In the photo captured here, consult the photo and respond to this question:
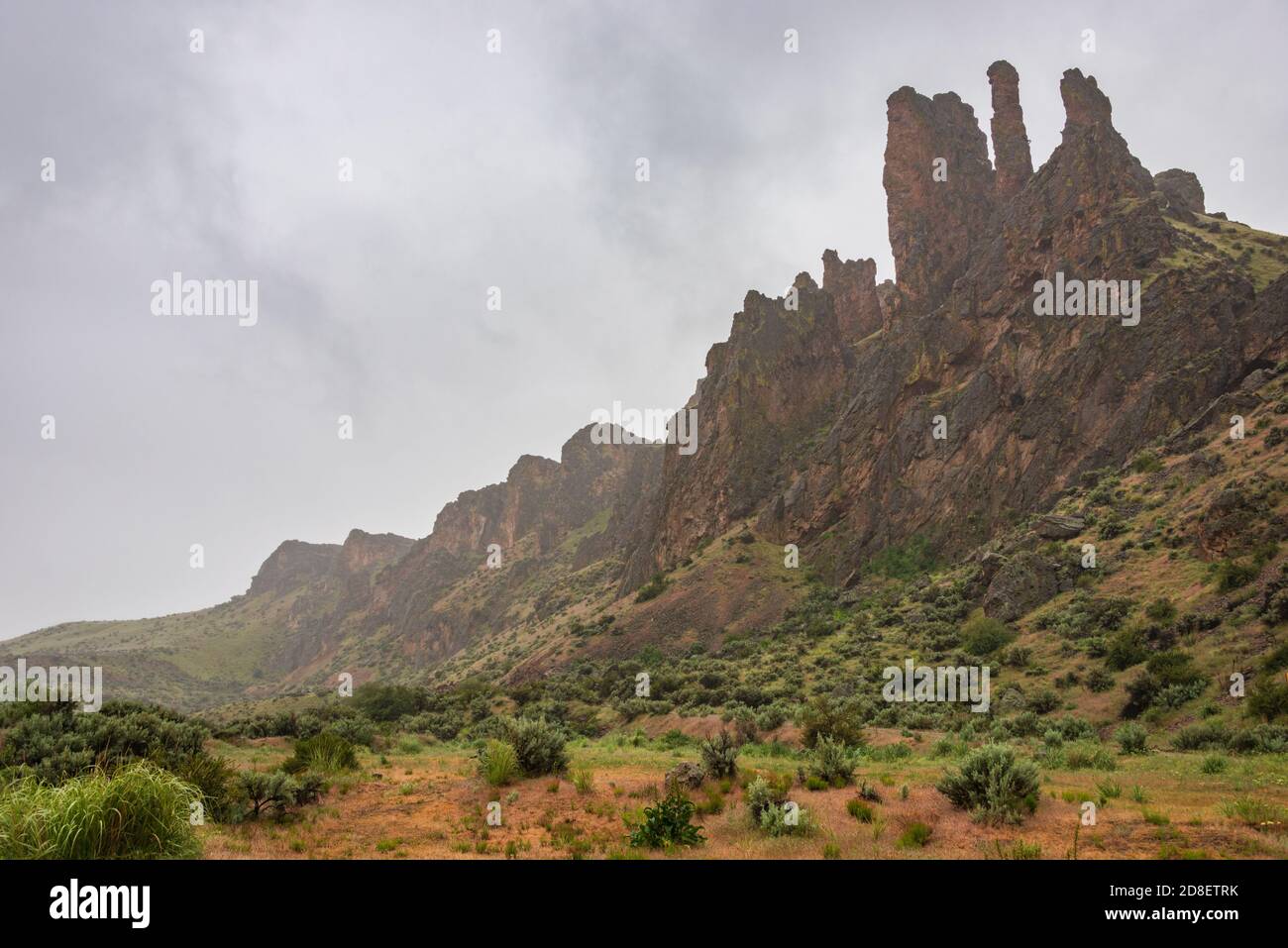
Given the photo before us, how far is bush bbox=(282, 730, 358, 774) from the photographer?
15.8m

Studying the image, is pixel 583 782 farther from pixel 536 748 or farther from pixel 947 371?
pixel 947 371

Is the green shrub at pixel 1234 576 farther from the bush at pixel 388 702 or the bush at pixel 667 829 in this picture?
the bush at pixel 388 702

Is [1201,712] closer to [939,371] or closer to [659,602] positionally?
[659,602]

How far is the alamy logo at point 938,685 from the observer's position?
2678cm

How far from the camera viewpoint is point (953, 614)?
3838cm

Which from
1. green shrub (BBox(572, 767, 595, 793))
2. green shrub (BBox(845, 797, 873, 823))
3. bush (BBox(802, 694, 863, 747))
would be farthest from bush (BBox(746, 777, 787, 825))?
bush (BBox(802, 694, 863, 747))

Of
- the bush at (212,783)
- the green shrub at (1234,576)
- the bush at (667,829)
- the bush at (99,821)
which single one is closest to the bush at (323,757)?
the bush at (212,783)

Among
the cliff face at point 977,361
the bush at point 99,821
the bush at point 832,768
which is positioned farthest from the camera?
the cliff face at point 977,361

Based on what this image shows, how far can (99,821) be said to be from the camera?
760cm

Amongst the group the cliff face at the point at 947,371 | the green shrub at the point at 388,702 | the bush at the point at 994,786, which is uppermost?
the cliff face at the point at 947,371

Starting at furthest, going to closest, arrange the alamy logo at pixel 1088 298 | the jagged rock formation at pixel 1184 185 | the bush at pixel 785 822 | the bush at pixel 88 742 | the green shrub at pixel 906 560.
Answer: the jagged rock formation at pixel 1184 185
the green shrub at pixel 906 560
the alamy logo at pixel 1088 298
the bush at pixel 88 742
the bush at pixel 785 822
